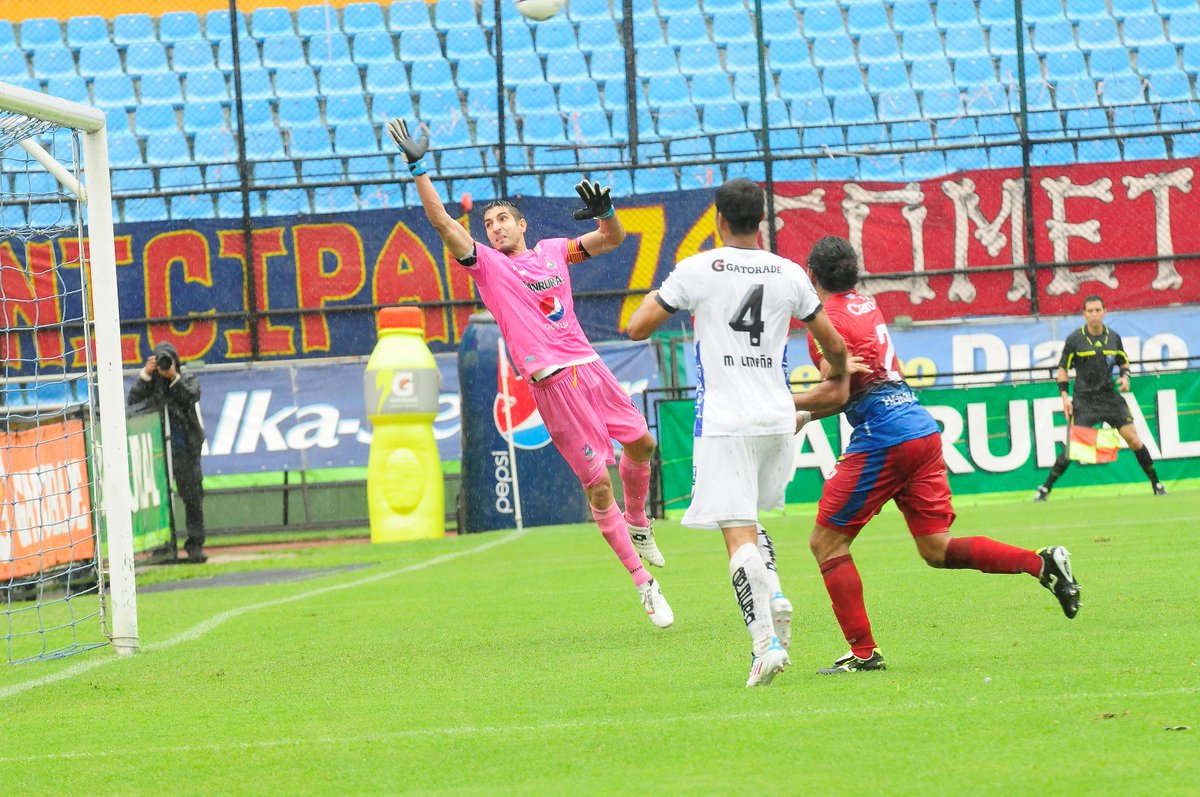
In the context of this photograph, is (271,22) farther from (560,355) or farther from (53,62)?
(560,355)

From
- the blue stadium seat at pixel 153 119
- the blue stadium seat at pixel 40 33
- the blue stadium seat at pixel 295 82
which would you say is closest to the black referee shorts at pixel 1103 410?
the blue stadium seat at pixel 295 82

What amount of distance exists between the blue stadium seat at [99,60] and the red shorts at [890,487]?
71.5 feet

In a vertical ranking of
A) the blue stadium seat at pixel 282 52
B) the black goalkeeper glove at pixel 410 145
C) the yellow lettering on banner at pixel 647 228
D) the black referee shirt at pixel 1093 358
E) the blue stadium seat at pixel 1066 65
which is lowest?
the black referee shirt at pixel 1093 358

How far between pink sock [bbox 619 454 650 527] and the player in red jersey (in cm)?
221

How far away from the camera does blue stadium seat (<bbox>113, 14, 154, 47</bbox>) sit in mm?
25781

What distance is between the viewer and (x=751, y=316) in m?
5.58

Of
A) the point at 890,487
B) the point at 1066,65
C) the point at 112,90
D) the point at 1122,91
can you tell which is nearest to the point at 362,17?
the point at 112,90

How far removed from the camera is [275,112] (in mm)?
24031

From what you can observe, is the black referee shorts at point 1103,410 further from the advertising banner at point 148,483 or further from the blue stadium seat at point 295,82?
the blue stadium seat at point 295,82

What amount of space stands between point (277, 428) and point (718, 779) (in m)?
15.1

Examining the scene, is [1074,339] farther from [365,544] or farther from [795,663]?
[795,663]

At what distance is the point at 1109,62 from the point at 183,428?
15.9 meters

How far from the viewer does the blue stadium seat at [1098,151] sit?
20.5 meters

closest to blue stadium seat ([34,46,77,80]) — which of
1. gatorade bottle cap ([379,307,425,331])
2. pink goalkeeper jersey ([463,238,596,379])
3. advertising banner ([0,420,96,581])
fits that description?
gatorade bottle cap ([379,307,425,331])
